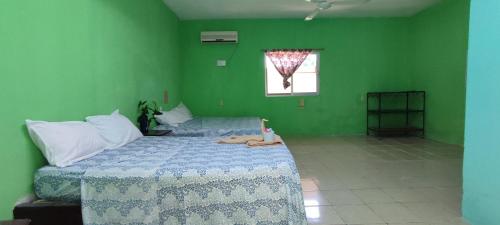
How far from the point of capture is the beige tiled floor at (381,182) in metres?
2.76

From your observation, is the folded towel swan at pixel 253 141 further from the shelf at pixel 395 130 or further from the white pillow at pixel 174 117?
the shelf at pixel 395 130

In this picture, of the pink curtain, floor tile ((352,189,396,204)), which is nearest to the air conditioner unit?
the pink curtain

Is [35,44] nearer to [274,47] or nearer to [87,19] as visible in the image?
[87,19]

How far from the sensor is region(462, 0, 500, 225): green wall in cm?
227

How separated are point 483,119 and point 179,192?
218 cm

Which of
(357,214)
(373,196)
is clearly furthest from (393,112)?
(357,214)

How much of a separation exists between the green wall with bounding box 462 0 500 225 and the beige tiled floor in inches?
10.5

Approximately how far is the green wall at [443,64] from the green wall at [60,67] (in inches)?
200

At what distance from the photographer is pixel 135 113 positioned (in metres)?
4.12

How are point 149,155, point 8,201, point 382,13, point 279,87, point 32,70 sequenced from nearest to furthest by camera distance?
1. point 8,201
2. point 32,70
3. point 149,155
4. point 382,13
5. point 279,87

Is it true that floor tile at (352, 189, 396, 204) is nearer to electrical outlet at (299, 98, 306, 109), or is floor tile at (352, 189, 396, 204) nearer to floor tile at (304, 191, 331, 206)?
floor tile at (304, 191, 331, 206)

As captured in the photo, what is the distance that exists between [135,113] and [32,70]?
6.46 ft

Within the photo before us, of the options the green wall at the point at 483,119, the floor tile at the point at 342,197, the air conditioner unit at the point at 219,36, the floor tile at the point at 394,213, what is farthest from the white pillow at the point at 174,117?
the green wall at the point at 483,119

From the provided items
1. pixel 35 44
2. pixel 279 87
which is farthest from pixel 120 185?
pixel 279 87
